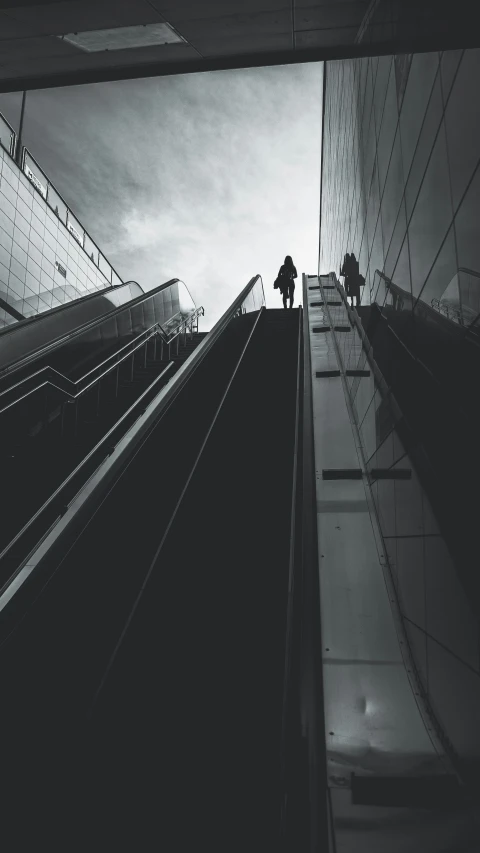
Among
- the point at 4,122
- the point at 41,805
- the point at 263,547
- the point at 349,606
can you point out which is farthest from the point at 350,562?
the point at 4,122

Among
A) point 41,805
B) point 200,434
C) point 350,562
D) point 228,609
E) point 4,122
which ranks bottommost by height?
point 41,805

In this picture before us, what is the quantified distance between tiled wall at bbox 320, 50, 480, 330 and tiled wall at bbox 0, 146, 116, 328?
31.2ft

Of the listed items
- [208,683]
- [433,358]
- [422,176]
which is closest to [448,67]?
[422,176]

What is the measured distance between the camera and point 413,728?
270 centimetres

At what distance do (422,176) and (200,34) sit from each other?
2024mm

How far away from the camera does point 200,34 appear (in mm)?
3885

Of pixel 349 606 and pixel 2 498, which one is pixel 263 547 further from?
pixel 2 498

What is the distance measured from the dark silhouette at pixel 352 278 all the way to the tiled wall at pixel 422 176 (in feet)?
1.43

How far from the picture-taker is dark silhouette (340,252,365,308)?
8.31 m

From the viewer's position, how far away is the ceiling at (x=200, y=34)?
3555 mm

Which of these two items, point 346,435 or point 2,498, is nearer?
point 2,498

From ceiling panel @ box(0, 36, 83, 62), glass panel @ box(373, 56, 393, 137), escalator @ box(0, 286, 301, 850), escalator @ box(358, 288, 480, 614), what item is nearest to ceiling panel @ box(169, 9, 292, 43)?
ceiling panel @ box(0, 36, 83, 62)

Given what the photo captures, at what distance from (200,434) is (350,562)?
232cm

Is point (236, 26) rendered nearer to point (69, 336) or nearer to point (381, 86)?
point (381, 86)
